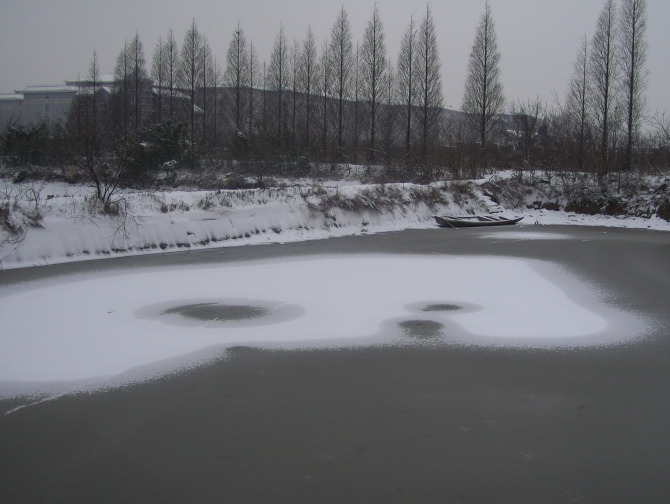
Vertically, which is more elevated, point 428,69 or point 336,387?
point 428,69

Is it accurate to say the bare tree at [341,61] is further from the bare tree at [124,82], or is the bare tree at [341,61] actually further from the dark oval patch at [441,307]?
the dark oval patch at [441,307]

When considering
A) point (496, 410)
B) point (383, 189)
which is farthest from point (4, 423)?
point (383, 189)

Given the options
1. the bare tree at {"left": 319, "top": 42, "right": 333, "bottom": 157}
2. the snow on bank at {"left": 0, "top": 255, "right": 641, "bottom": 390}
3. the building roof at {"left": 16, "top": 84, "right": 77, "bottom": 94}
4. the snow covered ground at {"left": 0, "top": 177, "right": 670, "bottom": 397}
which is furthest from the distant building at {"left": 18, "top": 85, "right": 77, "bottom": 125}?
the snow on bank at {"left": 0, "top": 255, "right": 641, "bottom": 390}

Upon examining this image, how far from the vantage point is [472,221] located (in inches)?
945

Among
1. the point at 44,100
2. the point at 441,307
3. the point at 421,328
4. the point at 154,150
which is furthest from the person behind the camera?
the point at 44,100

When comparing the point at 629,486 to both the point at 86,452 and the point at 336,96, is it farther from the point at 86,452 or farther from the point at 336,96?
the point at 336,96

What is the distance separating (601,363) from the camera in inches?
265

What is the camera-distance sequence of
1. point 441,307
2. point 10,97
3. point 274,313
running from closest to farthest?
1. point 274,313
2. point 441,307
3. point 10,97

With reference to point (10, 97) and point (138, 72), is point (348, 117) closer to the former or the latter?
point (138, 72)

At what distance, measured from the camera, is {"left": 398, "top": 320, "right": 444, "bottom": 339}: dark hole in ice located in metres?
7.87

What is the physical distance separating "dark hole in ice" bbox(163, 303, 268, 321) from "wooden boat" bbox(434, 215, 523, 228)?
1559 cm

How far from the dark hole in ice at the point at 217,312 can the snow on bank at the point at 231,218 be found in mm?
6384

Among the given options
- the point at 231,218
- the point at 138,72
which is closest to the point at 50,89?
the point at 138,72

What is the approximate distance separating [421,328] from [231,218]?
37.8ft
